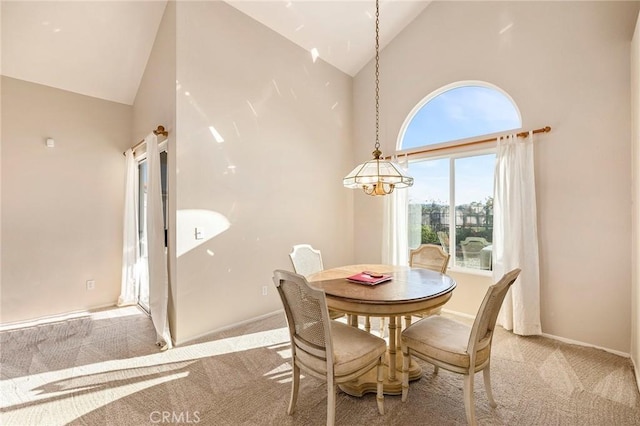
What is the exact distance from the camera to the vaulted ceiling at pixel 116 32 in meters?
3.17

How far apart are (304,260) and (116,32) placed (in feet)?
11.6

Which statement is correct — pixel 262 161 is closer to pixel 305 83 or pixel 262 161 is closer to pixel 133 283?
pixel 305 83

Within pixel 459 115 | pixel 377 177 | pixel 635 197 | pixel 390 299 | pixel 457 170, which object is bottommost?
pixel 390 299

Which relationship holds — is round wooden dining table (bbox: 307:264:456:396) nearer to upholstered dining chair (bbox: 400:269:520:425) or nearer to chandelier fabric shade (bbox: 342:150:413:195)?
upholstered dining chair (bbox: 400:269:520:425)

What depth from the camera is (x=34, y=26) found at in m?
3.16

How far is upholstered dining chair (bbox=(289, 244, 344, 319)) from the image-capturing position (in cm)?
299

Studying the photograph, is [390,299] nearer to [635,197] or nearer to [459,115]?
[635,197]

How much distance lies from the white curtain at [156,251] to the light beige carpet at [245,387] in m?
0.30

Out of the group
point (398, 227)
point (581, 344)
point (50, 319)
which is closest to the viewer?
point (581, 344)

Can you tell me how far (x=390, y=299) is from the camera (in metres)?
1.96

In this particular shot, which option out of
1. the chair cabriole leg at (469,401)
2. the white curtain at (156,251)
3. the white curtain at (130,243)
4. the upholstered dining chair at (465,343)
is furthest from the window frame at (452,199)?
the white curtain at (130,243)

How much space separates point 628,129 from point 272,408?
3959 millimetres

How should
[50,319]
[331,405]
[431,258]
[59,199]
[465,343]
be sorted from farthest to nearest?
[59,199] → [50,319] → [431,258] → [465,343] → [331,405]

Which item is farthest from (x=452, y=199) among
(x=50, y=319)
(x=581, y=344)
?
(x=50, y=319)
